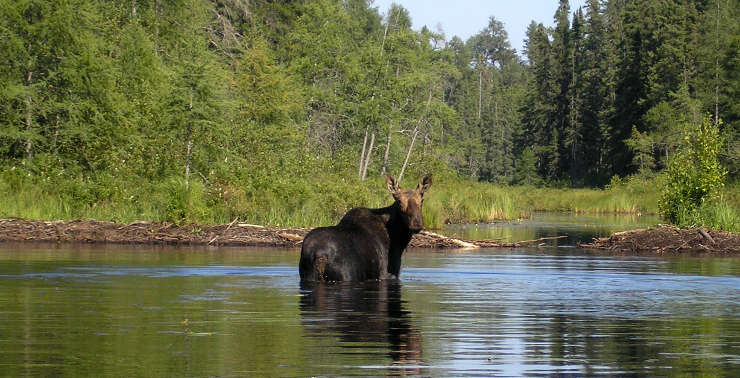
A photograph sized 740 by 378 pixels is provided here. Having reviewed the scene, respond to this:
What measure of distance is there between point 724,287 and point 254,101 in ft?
133

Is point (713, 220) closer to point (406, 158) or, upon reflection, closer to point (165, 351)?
point (165, 351)

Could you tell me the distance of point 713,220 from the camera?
3616 cm

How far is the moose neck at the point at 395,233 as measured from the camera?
21.0 metres

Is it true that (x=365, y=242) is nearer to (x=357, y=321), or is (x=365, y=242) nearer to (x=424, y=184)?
(x=424, y=184)

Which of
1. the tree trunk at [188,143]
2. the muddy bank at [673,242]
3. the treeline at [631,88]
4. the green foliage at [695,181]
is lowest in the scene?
the muddy bank at [673,242]

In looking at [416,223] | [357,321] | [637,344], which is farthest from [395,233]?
[637,344]

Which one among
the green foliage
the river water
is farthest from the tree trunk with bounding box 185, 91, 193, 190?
the green foliage

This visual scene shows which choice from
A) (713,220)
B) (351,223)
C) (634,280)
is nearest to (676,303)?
(634,280)

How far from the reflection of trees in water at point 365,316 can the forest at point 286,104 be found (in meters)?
16.5

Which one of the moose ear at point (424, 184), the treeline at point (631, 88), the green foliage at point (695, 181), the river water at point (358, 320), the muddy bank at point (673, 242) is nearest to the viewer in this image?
the river water at point (358, 320)

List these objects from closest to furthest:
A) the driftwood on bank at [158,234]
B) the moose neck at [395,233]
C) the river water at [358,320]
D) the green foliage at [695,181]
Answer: the river water at [358,320] → the moose neck at [395,233] → the driftwood on bank at [158,234] → the green foliage at [695,181]

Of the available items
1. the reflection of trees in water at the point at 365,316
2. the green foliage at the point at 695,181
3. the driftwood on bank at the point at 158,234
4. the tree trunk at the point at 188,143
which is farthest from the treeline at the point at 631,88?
the reflection of trees in water at the point at 365,316

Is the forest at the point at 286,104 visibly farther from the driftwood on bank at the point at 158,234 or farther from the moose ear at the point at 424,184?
the moose ear at the point at 424,184

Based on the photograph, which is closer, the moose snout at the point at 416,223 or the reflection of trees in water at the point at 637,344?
the reflection of trees in water at the point at 637,344
